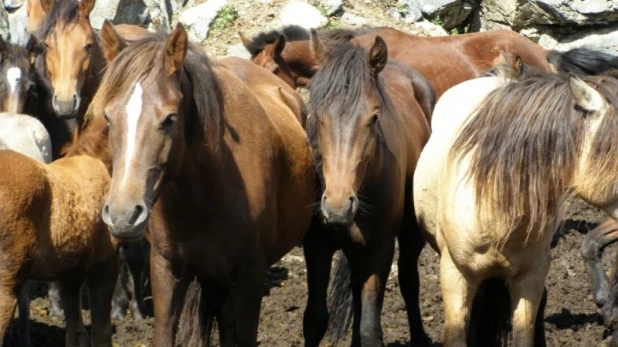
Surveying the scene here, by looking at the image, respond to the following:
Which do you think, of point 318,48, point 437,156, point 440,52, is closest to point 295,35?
point 440,52

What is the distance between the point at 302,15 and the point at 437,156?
279 inches

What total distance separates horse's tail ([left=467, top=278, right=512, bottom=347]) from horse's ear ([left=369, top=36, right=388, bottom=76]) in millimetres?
1357

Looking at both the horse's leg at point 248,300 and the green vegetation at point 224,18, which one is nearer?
the horse's leg at point 248,300

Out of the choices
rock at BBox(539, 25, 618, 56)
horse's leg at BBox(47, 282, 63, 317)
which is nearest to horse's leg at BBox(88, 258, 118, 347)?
horse's leg at BBox(47, 282, 63, 317)

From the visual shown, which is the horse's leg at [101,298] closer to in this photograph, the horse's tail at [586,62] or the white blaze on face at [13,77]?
the white blaze on face at [13,77]

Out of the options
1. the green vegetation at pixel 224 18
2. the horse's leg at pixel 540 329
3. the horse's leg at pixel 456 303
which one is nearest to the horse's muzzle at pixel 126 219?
the horse's leg at pixel 456 303

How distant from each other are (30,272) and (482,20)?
9892 millimetres

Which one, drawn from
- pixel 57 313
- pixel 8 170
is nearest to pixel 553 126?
pixel 8 170

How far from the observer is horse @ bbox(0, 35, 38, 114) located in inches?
318

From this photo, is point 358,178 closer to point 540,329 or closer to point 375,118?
point 375,118

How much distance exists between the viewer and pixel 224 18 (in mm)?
13094

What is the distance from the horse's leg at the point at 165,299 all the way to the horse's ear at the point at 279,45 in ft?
16.8

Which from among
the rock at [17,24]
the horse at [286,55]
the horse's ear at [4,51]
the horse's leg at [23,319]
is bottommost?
the rock at [17,24]

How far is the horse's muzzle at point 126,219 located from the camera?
14.6 ft
